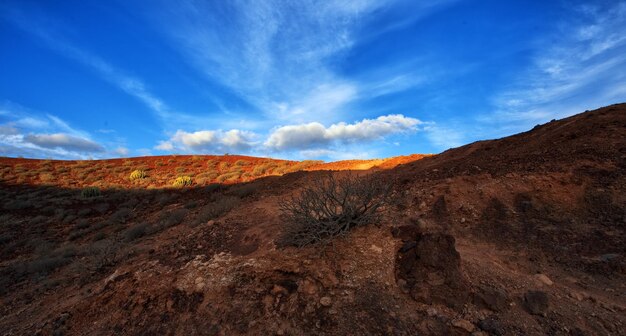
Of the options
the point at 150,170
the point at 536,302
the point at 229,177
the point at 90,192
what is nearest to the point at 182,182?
the point at 229,177

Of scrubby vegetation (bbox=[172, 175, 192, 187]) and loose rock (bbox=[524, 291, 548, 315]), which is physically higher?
scrubby vegetation (bbox=[172, 175, 192, 187])

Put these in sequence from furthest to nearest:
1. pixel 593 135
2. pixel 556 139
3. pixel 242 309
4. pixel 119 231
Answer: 1. pixel 119 231
2. pixel 556 139
3. pixel 593 135
4. pixel 242 309

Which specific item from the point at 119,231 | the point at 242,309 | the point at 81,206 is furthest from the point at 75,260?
the point at 81,206

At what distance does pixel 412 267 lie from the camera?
4.25 meters

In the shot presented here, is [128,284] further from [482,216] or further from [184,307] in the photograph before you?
[482,216]

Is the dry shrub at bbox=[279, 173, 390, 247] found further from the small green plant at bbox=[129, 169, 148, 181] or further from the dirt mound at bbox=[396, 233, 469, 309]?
the small green plant at bbox=[129, 169, 148, 181]

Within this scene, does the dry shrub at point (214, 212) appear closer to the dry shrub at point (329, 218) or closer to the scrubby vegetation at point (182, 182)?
the dry shrub at point (329, 218)

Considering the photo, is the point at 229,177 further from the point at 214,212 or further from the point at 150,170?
the point at 214,212

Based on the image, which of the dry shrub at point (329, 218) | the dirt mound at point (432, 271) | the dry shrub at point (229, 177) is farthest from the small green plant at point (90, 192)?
the dirt mound at point (432, 271)

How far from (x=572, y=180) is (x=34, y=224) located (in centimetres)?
1790

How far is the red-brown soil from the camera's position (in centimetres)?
377

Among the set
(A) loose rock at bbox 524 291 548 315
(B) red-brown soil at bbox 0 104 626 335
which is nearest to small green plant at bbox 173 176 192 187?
(B) red-brown soil at bbox 0 104 626 335

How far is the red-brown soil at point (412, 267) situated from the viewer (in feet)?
12.4

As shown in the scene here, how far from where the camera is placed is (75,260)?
27.2 ft
